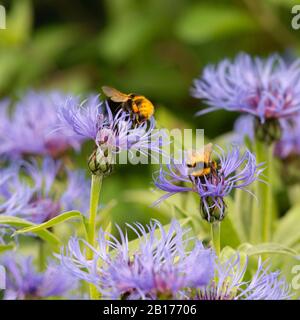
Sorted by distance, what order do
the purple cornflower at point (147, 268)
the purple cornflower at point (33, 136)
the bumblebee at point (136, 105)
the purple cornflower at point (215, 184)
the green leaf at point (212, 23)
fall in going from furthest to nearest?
the green leaf at point (212, 23) → the purple cornflower at point (33, 136) → the bumblebee at point (136, 105) → the purple cornflower at point (215, 184) → the purple cornflower at point (147, 268)

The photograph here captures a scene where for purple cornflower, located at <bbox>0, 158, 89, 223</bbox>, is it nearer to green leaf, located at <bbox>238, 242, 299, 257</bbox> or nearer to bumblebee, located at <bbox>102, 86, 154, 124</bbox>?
bumblebee, located at <bbox>102, 86, 154, 124</bbox>

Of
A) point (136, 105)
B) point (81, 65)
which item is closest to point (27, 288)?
point (136, 105)

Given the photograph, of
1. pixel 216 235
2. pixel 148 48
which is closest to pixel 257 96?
pixel 216 235

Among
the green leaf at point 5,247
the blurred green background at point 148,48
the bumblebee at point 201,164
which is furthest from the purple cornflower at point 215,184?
the blurred green background at point 148,48

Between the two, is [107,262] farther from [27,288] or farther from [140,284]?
[27,288]

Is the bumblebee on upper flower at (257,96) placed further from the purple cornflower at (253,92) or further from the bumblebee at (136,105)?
the bumblebee at (136,105)

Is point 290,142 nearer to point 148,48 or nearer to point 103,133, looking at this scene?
point 103,133
